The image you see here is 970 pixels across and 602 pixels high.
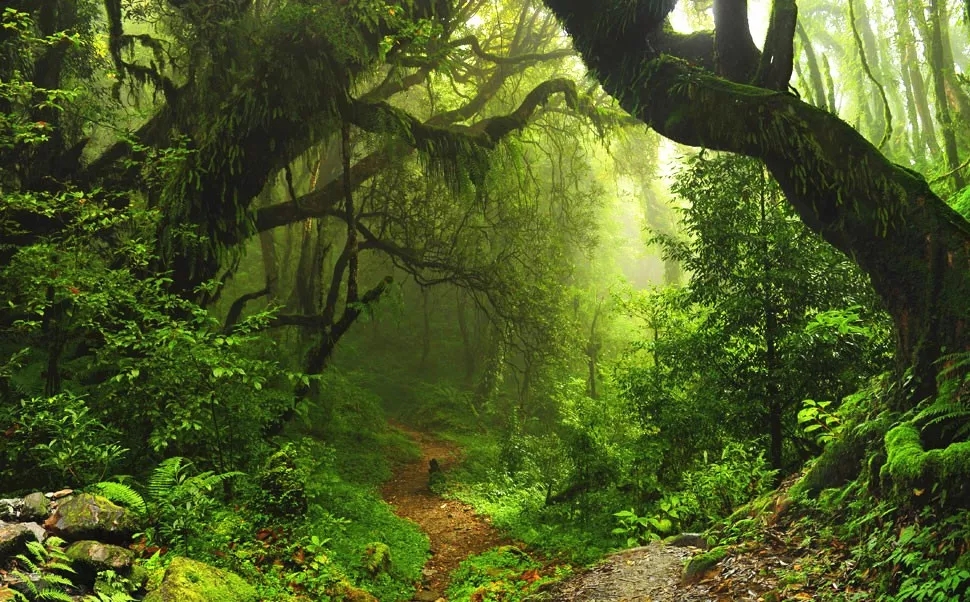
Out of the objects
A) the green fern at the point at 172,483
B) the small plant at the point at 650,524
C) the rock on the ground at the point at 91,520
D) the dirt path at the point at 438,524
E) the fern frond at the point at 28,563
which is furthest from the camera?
the dirt path at the point at 438,524

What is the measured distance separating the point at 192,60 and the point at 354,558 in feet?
28.5

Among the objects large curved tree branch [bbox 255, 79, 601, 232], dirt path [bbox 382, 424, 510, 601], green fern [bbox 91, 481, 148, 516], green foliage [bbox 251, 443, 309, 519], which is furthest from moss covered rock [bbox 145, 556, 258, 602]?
large curved tree branch [bbox 255, 79, 601, 232]

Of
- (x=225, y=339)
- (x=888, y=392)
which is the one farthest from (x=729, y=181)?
(x=225, y=339)

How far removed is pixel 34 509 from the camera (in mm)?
4113

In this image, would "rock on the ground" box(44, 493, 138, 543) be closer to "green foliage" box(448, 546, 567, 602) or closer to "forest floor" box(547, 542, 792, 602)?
"green foliage" box(448, 546, 567, 602)

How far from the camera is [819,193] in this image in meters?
5.29

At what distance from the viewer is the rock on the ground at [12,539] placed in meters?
3.53

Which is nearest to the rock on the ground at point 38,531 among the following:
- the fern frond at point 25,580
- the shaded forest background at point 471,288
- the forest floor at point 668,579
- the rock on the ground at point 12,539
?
the rock on the ground at point 12,539

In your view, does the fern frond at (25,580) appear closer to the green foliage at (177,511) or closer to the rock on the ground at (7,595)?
the rock on the ground at (7,595)

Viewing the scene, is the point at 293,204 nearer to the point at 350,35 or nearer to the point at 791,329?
the point at 350,35

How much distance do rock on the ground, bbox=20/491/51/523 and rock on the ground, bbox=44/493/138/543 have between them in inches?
2.9

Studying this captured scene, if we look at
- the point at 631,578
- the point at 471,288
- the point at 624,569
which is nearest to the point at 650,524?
the point at 624,569

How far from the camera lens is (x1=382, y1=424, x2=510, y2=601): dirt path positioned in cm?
729

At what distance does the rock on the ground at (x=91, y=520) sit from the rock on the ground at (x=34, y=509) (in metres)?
0.07
